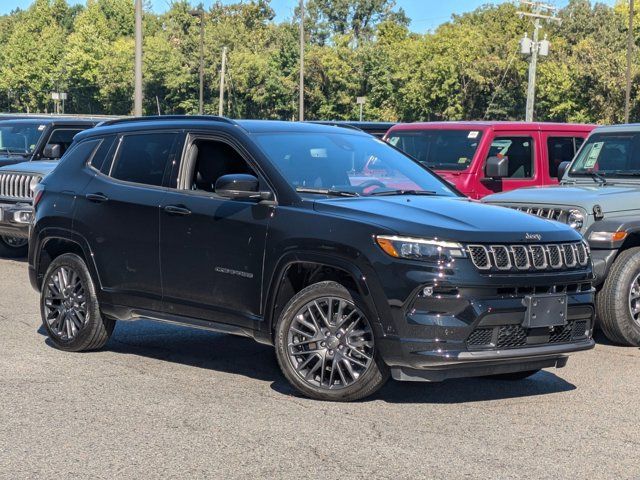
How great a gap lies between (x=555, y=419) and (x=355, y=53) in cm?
6957

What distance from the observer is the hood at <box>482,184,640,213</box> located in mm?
9383

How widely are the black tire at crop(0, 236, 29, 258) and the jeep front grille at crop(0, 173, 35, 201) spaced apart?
4.53 ft

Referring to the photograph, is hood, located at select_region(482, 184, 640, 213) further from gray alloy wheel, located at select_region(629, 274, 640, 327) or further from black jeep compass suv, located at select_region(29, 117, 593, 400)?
black jeep compass suv, located at select_region(29, 117, 593, 400)

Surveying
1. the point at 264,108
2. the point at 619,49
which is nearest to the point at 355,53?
the point at 264,108

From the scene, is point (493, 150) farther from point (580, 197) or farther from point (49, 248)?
point (49, 248)

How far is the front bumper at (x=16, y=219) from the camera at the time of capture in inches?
553

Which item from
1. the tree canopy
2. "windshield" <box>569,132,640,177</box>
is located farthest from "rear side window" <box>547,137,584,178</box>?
the tree canopy

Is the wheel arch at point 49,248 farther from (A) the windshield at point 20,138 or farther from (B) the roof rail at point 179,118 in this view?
(A) the windshield at point 20,138

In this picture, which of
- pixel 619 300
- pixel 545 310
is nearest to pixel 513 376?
pixel 545 310

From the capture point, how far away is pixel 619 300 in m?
9.02

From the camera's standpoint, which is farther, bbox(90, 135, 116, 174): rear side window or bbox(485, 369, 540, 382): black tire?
bbox(90, 135, 116, 174): rear side window

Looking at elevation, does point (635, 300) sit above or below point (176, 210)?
below

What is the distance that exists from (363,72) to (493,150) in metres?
62.0

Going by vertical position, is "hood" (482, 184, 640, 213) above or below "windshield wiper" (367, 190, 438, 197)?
below
